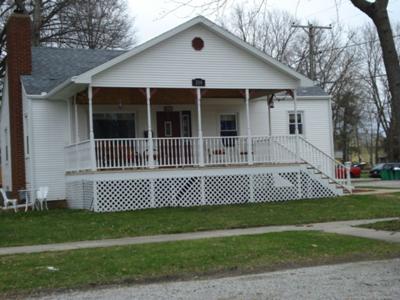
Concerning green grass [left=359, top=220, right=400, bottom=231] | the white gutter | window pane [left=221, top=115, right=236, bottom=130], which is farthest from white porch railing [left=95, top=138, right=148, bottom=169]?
green grass [left=359, top=220, right=400, bottom=231]

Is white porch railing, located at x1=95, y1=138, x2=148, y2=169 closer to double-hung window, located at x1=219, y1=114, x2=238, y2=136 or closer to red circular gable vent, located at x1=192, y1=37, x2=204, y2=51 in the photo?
red circular gable vent, located at x1=192, y1=37, x2=204, y2=51

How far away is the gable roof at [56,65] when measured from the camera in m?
23.5

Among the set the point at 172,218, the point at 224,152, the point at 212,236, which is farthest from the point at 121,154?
the point at 212,236

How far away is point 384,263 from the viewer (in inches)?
410

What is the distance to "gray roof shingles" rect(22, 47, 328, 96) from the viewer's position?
23.6 m

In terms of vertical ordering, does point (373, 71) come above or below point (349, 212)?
above

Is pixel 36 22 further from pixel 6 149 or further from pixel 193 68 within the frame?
pixel 193 68

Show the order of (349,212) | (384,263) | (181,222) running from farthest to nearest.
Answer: (349,212)
(181,222)
(384,263)

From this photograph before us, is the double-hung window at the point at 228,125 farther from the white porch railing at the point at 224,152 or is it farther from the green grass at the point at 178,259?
the green grass at the point at 178,259

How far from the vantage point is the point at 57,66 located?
83.9ft

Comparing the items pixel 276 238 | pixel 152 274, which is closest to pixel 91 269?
pixel 152 274

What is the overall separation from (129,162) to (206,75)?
4.24 metres

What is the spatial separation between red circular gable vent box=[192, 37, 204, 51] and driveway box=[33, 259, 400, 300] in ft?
44.5

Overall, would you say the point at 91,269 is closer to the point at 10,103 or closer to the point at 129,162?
the point at 129,162
